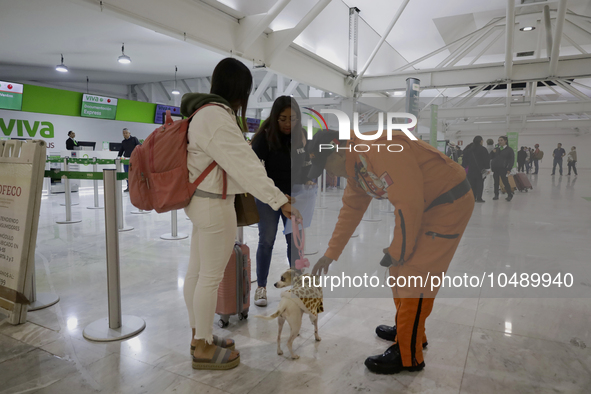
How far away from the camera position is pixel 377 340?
2.10 meters

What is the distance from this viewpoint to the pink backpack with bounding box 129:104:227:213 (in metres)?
1.58

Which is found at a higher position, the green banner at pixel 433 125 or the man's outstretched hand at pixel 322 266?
the green banner at pixel 433 125

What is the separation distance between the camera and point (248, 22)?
18.0 feet

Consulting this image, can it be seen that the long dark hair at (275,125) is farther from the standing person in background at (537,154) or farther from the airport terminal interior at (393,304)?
the standing person in background at (537,154)

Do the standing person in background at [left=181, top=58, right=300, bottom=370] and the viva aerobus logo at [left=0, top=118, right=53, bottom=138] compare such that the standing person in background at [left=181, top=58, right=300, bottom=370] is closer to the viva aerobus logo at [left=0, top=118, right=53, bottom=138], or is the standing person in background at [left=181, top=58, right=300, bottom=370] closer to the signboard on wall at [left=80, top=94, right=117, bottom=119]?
the signboard on wall at [left=80, top=94, right=117, bottom=119]

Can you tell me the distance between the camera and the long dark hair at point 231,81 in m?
1.72

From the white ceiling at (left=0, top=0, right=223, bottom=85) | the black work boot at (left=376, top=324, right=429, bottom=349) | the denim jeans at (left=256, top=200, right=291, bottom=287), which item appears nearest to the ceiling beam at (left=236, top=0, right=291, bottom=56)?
the white ceiling at (left=0, top=0, right=223, bottom=85)

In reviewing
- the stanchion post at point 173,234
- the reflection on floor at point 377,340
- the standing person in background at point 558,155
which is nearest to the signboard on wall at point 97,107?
the stanchion post at point 173,234

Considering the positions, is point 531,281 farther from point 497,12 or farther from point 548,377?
point 497,12

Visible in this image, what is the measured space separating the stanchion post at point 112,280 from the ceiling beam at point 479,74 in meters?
1.60

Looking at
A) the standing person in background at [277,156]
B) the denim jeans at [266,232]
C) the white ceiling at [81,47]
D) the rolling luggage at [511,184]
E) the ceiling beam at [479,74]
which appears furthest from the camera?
the white ceiling at [81,47]

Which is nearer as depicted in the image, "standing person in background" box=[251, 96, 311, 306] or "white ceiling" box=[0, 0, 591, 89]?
"standing person in background" box=[251, 96, 311, 306]

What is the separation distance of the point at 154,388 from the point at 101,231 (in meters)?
4.11

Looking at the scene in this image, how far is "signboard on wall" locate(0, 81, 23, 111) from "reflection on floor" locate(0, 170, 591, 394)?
32.4 ft
